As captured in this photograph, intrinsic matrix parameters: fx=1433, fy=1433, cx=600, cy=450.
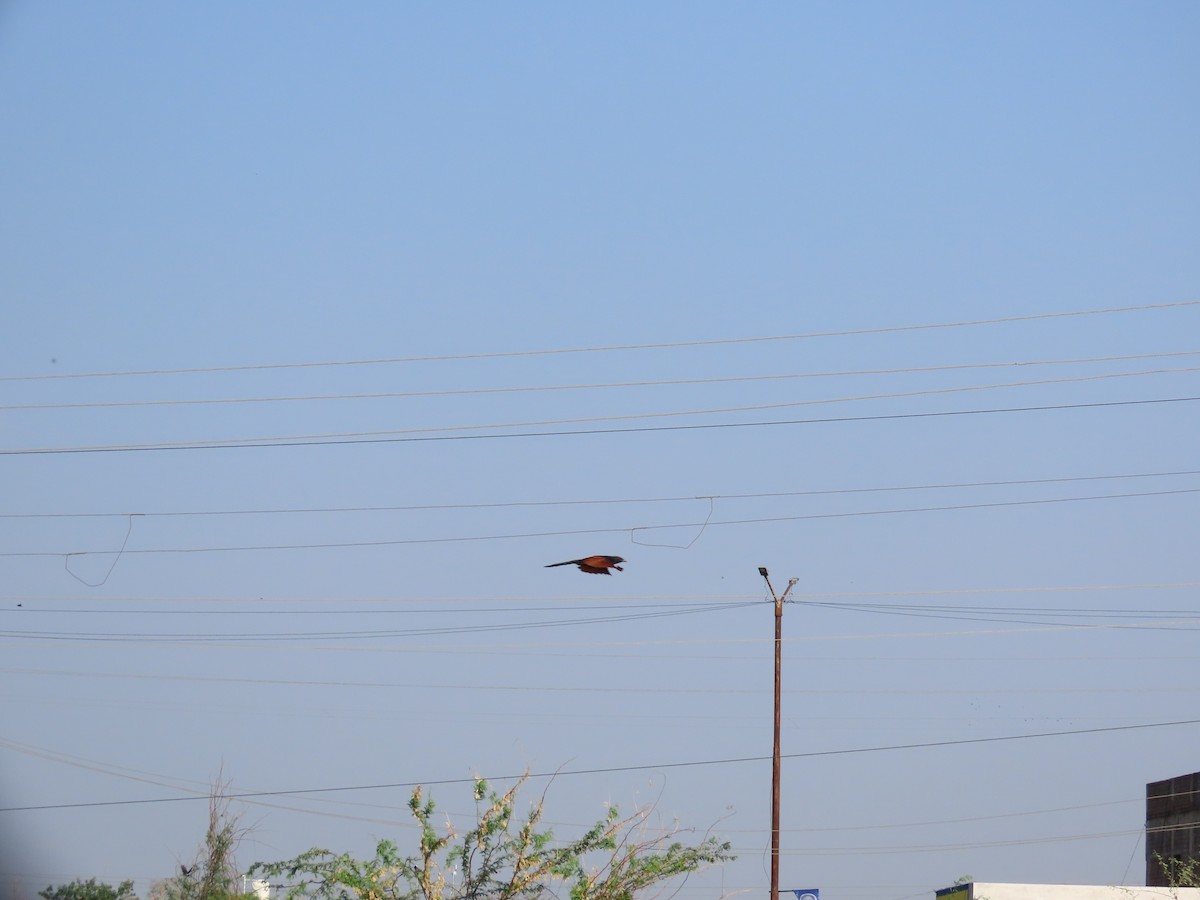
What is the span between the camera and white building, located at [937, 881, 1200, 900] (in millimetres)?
33312

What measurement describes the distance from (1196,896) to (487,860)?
2191 centimetres

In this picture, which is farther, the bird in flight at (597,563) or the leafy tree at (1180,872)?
the leafy tree at (1180,872)

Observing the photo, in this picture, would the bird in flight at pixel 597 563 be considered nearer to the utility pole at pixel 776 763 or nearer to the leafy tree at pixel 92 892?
the utility pole at pixel 776 763

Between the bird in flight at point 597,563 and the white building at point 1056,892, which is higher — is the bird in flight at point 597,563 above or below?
above

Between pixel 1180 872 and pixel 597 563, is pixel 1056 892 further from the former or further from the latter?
pixel 597 563

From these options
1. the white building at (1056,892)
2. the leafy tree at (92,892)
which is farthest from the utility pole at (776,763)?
the leafy tree at (92,892)

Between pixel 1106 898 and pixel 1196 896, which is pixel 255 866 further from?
pixel 1196 896

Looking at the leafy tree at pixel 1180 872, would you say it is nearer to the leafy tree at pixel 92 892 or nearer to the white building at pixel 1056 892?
the white building at pixel 1056 892

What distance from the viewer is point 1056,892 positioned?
34.2m

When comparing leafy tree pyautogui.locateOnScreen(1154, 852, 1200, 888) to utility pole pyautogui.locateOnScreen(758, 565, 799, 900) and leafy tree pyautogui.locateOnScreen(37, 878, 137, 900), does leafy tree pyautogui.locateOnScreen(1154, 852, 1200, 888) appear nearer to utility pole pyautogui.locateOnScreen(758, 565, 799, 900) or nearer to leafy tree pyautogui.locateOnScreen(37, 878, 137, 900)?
utility pole pyautogui.locateOnScreen(758, 565, 799, 900)

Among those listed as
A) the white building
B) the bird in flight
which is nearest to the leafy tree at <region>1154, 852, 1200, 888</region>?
the white building

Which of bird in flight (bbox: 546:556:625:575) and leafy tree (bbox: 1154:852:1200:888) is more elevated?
bird in flight (bbox: 546:556:625:575)

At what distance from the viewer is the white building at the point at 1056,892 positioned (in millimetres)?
33312

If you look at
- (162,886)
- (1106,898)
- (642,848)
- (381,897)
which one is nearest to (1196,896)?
(1106,898)
